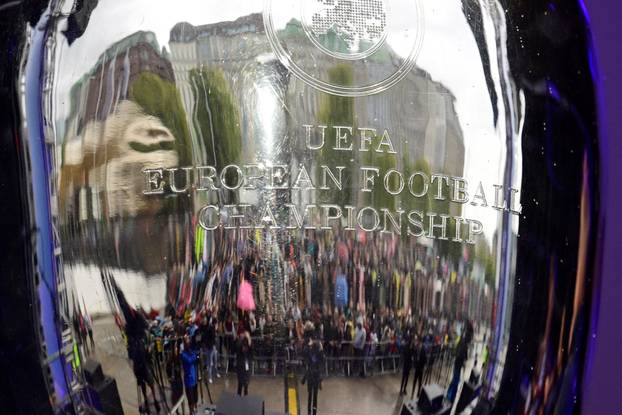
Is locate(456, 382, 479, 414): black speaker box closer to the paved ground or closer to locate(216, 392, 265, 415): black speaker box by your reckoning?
the paved ground

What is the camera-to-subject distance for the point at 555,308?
0.60m

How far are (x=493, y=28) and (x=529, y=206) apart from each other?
0.13 metres

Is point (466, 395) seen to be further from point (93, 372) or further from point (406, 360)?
point (93, 372)

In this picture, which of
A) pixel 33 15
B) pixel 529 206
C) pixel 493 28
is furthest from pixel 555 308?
pixel 33 15

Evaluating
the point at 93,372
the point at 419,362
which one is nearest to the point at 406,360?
the point at 419,362

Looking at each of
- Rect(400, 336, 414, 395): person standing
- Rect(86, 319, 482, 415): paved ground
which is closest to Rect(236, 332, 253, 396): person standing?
Rect(86, 319, 482, 415): paved ground

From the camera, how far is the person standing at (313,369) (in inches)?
20.7

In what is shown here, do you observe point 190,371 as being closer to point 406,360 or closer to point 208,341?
point 208,341

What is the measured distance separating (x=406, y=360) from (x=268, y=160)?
17 cm

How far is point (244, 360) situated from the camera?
0.52 m

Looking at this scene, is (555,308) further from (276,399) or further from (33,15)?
(33,15)

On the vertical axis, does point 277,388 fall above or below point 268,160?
below

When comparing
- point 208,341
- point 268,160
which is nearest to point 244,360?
point 208,341

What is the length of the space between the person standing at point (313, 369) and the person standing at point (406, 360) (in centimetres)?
6
